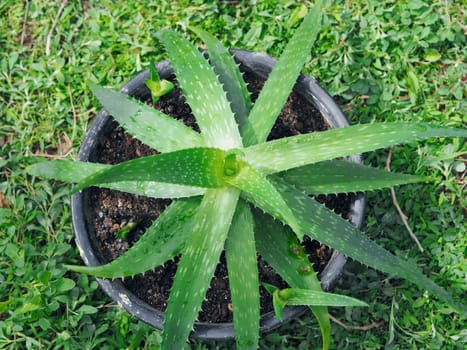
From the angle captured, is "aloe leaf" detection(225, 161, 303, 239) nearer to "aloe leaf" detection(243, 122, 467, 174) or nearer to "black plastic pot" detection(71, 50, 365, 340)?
"aloe leaf" detection(243, 122, 467, 174)

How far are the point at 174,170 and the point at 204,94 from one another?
26 centimetres

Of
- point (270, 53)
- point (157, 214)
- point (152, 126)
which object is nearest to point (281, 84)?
point (152, 126)

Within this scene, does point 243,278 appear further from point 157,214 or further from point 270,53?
point 270,53

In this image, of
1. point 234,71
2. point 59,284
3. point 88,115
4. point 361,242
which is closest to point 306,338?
point 361,242

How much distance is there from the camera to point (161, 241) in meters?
1.21

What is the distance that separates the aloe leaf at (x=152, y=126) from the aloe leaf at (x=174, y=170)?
12 centimetres

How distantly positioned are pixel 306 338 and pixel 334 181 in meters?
0.70

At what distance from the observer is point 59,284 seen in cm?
168

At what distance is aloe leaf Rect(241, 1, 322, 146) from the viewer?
47.6 inches

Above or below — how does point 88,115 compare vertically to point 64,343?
above

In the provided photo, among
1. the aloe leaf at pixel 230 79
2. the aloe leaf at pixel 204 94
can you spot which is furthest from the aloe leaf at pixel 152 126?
the aloe leaf at pixel 230 79

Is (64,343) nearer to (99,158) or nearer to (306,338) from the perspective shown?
(99,158)

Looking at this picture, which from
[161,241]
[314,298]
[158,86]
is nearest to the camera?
[314,298]

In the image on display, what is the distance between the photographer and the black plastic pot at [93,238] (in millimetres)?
1372
